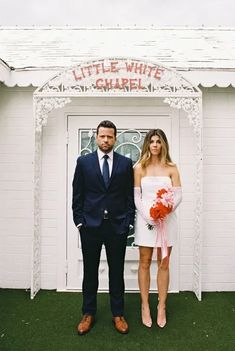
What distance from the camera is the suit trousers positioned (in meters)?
3.60

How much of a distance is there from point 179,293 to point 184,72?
2830 millimetres

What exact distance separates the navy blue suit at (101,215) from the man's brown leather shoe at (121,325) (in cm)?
6

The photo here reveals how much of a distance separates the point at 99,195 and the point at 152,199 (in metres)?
0.55

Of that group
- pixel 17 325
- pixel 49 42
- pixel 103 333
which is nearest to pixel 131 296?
pixel 103 333

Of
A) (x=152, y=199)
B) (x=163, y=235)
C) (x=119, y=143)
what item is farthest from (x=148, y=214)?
(x=119, y=143)

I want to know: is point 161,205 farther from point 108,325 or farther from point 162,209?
point 108,325

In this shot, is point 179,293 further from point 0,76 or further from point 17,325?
point 0,76

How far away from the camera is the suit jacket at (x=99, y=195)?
3.54 metres

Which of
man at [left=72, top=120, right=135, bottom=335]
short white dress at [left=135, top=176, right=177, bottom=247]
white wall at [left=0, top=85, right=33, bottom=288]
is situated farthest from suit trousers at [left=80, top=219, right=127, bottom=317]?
white wall at [left=0, top=85, right=33, bottom=288]

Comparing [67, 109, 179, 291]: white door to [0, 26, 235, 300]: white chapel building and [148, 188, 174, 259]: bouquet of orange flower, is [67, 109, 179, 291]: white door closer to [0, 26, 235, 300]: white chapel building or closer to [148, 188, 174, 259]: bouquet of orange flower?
[0, 26, 235, 300]: white chapel building

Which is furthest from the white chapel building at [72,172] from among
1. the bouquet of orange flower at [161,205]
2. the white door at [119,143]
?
the bouquet of orange flower at [161,205]

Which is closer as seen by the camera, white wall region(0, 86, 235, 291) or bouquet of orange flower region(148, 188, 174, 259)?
bouquet of orange flower region(148, 188, 174, 259)

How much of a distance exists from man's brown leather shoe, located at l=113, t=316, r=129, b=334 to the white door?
1108 mm

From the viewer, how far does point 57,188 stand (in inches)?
191
